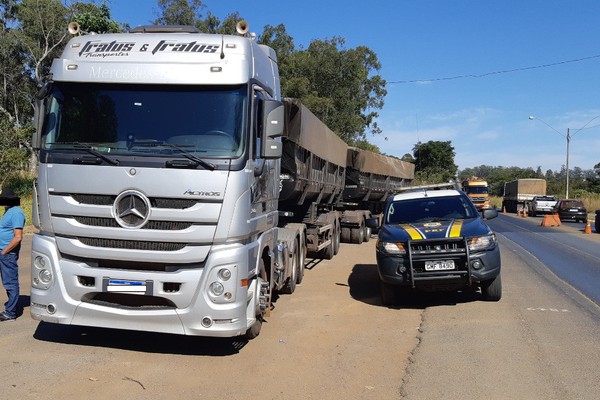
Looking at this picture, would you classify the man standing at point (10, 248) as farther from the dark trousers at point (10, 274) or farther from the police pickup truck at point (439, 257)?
the police pickup truck at point (439, 257)

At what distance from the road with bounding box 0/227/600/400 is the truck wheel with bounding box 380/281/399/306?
19 cm

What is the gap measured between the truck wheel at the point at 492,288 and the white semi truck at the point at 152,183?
Result: 4098 mm

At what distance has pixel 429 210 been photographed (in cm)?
970

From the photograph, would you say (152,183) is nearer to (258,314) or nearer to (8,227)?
(258,314)

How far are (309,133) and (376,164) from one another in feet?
34.9

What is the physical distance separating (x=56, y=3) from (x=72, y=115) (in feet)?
114

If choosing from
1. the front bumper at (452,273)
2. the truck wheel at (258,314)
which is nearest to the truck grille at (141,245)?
the truck wheel at (258,314)

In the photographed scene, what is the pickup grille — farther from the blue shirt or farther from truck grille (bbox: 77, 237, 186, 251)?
the blue shirt

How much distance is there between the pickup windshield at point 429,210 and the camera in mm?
9492

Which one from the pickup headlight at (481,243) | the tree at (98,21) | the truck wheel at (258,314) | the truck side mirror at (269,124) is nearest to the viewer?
the truck side mirror at (269,124)

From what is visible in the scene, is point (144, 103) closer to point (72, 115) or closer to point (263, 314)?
point (72, 115)

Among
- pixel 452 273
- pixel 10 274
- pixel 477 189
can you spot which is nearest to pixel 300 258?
pixel 452 273

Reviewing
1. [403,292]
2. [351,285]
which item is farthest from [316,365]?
[351,285]

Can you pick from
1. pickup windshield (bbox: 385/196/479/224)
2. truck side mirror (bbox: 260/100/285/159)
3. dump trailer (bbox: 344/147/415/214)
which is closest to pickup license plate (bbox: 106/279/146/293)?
truck side mirror (bbox: 260/100/285/159)
